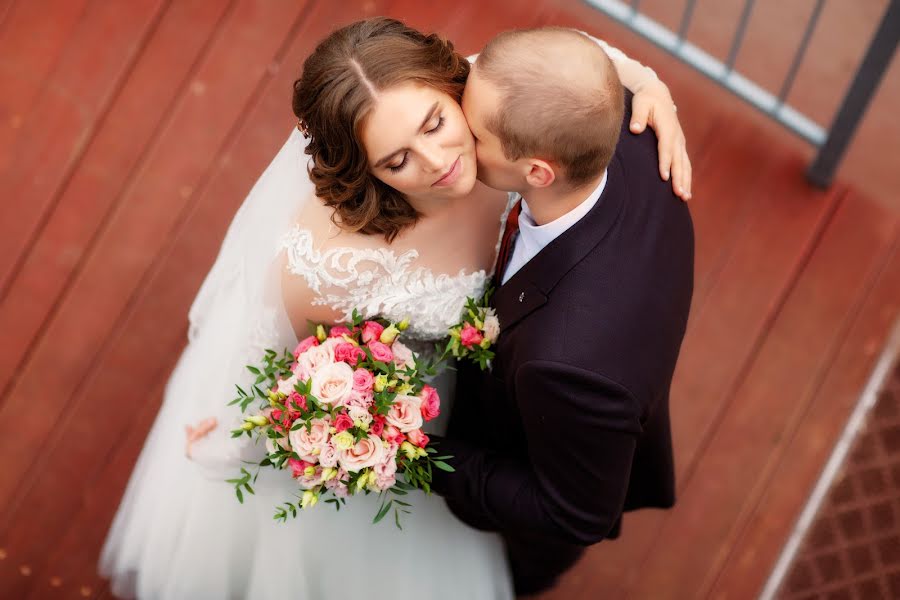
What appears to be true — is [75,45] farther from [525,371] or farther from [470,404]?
[525,371]

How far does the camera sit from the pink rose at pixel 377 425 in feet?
5.79

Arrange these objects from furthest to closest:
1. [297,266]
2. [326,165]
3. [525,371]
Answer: [297,266]
[326,165]
[525,371]

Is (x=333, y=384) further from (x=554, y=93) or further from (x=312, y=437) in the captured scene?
(x=554, y=93)

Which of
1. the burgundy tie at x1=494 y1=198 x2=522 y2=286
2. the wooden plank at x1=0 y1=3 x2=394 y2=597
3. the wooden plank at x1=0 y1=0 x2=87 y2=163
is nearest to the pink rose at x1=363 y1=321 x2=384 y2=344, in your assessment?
the burgundy tie at x1=494 y1=198 x2=522 y2=286

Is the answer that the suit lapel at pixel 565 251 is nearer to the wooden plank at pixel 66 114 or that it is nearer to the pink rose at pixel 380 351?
the pink rose at pixel 380 351

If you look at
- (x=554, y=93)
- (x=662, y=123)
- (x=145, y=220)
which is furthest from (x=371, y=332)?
(x=145, y=220)

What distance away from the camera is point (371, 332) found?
1.83 meters

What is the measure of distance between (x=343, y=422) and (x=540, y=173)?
671 mm

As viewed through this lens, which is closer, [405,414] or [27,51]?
[405,414]

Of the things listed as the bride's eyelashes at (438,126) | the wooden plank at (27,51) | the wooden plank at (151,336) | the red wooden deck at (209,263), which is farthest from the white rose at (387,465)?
the wooden plank at (27,51)

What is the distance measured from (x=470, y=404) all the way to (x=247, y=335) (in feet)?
2.11

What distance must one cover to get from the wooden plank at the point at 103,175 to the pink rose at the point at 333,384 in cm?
177

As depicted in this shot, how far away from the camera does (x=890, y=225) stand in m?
2.99

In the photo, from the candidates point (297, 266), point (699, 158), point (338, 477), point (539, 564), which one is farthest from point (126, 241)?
point (699, 158)
